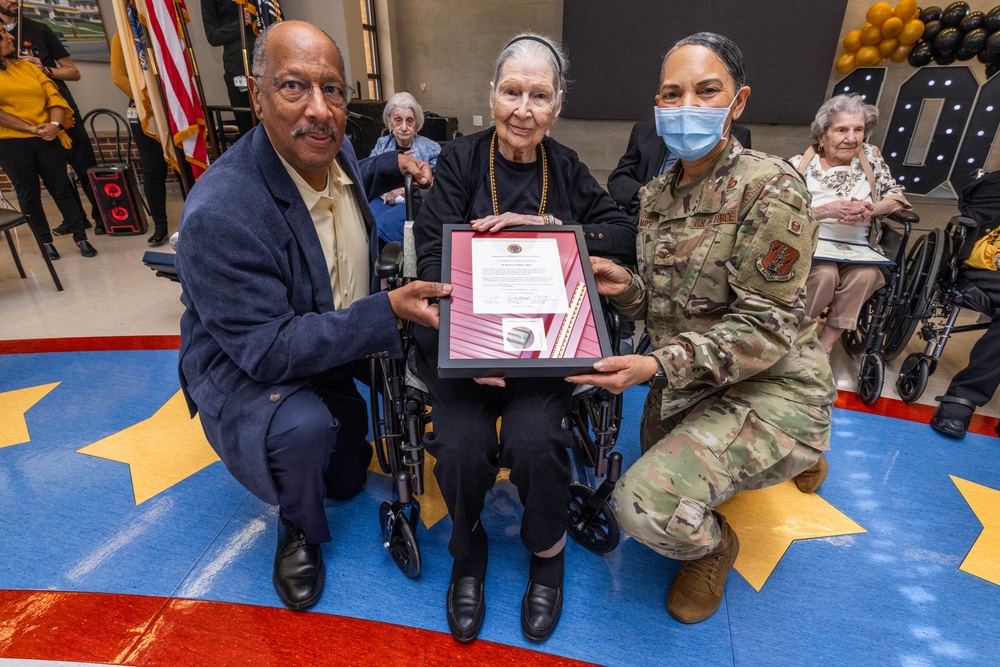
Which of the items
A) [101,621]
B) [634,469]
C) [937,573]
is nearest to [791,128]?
[937,573]

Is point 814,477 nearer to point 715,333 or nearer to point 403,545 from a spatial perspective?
point 715,333

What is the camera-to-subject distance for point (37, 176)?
425cm

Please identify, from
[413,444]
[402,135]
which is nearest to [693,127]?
[413,444]

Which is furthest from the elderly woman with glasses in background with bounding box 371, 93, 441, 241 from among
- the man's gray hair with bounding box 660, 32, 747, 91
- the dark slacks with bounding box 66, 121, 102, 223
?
the dark slacks with bounding box 66, 121, 102, 223

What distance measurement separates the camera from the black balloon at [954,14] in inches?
198

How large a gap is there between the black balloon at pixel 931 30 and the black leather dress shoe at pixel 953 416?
5.21 metres

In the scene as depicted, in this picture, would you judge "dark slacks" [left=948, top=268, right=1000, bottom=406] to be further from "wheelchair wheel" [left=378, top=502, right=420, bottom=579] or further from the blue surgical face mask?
"wheelchair wheel" [left=378, top=502, right=420, bottom=579]

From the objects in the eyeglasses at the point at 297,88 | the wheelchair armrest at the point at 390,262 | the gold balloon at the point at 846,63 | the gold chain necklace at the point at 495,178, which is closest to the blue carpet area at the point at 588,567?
the wheelchair armrest at the point at 390,262

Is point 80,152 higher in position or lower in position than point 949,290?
higher

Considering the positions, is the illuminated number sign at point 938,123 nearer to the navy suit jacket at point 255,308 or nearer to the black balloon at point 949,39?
the black balloon at point 949,39

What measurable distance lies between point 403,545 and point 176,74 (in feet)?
14.4

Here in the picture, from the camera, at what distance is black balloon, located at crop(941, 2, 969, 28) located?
16.5 feet

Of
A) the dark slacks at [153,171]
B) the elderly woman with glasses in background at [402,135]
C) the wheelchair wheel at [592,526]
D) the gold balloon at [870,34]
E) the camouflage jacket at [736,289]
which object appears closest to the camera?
the camouflage jacket at [736,289]

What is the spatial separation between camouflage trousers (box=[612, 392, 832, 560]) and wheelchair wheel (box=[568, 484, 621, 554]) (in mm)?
238
